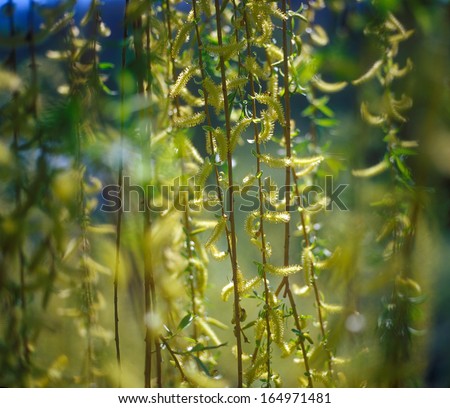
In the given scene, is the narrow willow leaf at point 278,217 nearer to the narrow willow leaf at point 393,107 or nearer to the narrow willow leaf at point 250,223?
the narrow willow leaf at point 250,223

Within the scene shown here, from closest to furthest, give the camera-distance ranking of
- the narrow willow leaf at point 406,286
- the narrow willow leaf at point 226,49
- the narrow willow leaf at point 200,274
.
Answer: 1. the narrow willow leaf at point 226,49
2. the narrow willow leaf at point 406,286
3. the narrow willow leaf at point 200,274

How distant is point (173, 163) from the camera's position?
85cm

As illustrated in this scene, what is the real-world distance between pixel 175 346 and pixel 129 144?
29 centimetres

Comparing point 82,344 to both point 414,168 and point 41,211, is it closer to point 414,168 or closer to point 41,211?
point 41,211

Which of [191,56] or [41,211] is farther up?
[191,56]

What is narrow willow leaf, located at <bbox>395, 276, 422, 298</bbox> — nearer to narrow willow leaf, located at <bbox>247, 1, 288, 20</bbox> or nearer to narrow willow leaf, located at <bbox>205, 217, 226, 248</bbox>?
narrow willow leaf, located at <bbox>205, 217, 226, 248</bbox>

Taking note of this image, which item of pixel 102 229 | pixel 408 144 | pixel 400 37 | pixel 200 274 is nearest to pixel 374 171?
pixel 408 144

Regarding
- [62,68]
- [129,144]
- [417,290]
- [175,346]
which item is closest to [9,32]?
[62,68]

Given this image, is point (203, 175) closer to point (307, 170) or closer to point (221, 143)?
point (221, 143)

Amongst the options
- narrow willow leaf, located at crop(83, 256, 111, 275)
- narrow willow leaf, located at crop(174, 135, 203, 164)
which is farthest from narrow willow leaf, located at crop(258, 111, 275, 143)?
narrow willow leaf, located at crop(83, 256, 111, 275)

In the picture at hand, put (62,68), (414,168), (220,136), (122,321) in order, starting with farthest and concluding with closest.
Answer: (122,321)
(62,68)
(414,168)
(220,136)

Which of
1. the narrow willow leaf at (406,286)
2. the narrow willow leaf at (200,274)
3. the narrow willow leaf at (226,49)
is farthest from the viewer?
the narrow willow leaf at (200,274)

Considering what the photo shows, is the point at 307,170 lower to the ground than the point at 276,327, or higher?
higher

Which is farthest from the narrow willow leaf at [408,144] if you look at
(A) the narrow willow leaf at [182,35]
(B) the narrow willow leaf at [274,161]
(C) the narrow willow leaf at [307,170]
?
(A) the narrow willow leaf at [182,35]
